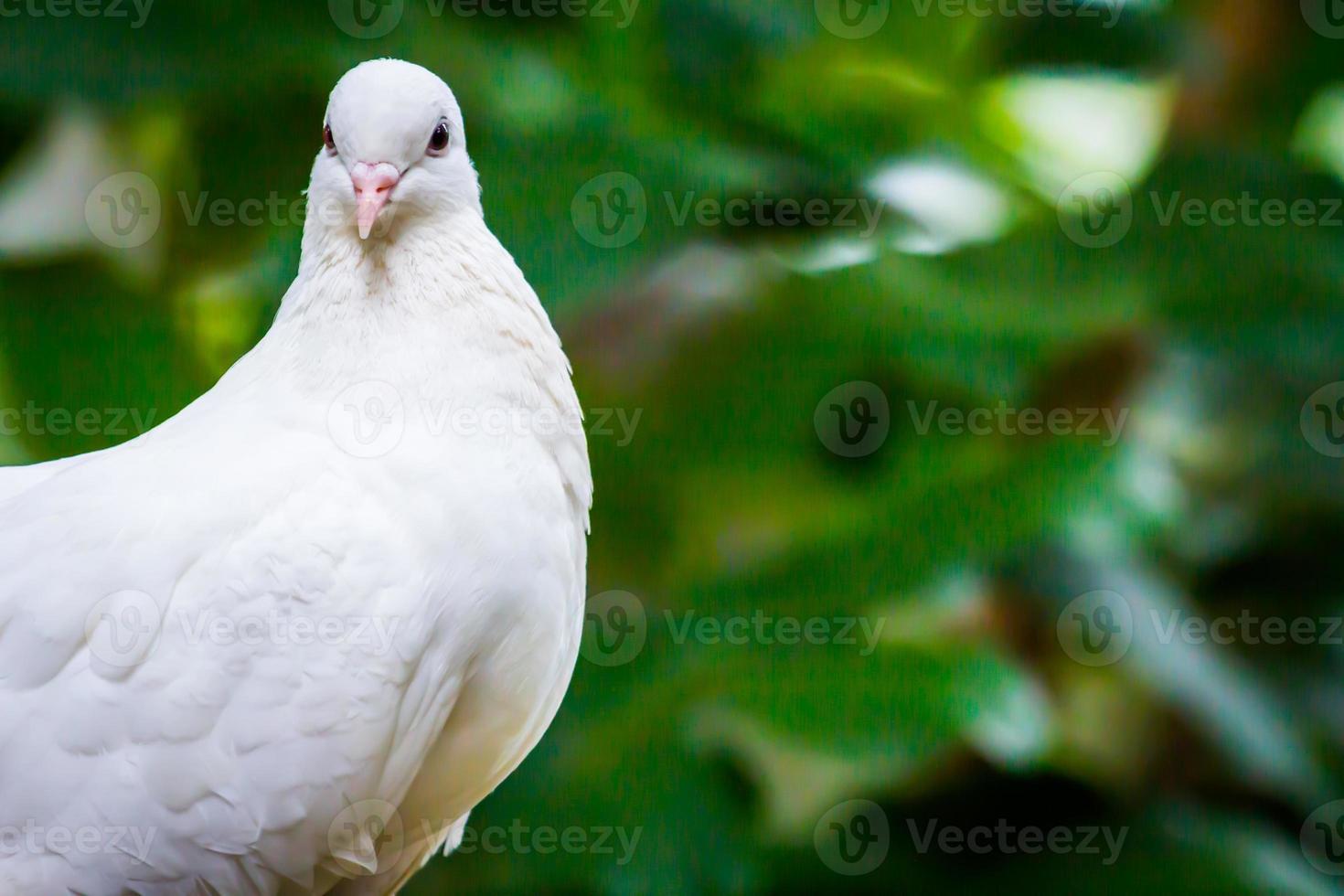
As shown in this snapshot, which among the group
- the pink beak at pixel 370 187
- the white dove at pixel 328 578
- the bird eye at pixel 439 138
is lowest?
the white dove at pixel 328 578

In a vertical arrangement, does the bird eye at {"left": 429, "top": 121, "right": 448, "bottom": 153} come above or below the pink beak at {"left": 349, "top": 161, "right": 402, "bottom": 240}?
above

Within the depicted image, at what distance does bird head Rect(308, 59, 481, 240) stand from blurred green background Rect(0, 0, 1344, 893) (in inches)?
20.5

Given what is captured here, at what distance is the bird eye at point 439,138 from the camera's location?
1.23 meters

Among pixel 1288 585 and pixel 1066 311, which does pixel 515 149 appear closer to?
pixel 1066 311

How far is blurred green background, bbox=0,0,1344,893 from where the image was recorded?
67.7 inches

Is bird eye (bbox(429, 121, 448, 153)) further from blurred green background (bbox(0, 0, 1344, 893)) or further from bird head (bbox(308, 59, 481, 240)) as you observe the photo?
blurred green background (bbox(0, 0, 1344, 893))

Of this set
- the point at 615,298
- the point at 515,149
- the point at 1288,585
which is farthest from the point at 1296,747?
the point at 515,149

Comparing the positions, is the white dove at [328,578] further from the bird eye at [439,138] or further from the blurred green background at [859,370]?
the blurred green background at [859,370]

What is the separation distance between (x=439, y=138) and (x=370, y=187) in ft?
0.37

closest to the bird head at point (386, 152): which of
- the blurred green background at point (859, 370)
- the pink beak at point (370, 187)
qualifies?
the pink beak at point (370, 187)

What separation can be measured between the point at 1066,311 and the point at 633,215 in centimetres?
62

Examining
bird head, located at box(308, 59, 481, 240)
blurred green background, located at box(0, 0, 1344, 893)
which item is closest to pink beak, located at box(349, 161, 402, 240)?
bird head, located at box(308, 59, 481, 240)

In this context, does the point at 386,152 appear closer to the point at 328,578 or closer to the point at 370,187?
the point at 370,187

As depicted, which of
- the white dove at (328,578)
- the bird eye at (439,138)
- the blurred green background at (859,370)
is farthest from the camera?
the blurred green background at (859,370)
